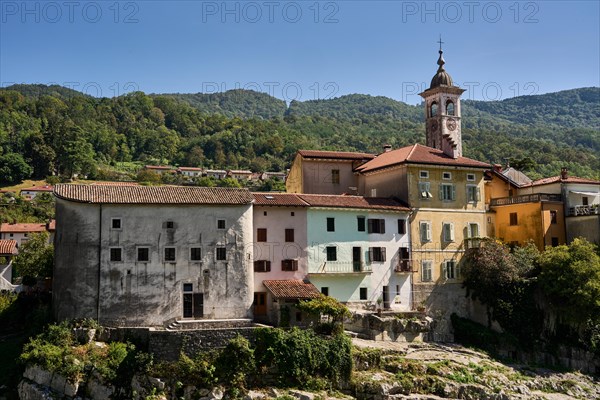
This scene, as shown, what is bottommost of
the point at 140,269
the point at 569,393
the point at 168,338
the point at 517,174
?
the point at 569,393

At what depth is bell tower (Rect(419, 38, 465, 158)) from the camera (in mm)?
55031

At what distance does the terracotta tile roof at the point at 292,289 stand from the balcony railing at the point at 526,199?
19764mm

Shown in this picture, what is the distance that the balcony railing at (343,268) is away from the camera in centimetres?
4262

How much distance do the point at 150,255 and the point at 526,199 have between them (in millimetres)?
30103

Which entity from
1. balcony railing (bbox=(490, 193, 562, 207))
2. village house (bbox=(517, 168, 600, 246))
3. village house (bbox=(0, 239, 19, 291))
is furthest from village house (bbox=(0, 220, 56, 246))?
village house (bbox=(517, 168, 600, 246))

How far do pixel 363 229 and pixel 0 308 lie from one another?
2689 cm

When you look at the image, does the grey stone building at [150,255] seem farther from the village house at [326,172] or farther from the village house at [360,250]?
the village house at [326,172]

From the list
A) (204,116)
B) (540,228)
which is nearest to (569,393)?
(540,228)

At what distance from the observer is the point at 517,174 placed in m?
60.1

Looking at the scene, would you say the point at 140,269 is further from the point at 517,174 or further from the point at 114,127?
the point at 114,127

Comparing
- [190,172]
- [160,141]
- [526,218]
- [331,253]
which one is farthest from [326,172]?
[160,141]

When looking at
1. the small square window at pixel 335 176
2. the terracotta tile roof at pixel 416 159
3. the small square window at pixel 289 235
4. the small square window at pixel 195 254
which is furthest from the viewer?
the small square window at pixel 335 176

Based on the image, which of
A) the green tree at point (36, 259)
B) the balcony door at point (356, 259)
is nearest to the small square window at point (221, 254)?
the balcony door at point (356, 259)

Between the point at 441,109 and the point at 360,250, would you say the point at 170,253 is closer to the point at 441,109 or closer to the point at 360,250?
the point at 360,250
